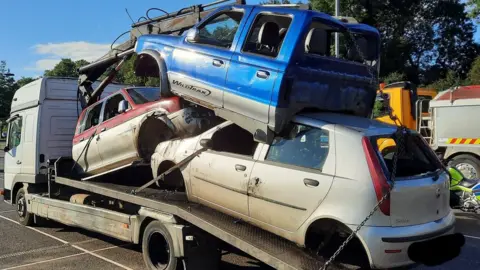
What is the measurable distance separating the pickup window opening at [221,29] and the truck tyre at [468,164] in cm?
759

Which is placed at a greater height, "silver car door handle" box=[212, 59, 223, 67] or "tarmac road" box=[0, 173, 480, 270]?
"silver car door handle" box=[212, 59, 223, 67]


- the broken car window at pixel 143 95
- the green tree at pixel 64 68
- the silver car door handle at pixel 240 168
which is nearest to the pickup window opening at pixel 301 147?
the silver car door handle at pixel 240 168

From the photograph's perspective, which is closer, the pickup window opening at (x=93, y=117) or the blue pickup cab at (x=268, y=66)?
the blue pickup cab at (x=268, y=66)

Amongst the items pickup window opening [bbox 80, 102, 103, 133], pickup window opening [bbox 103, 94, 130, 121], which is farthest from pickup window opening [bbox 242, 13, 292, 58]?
pickup window opening [bbox 80, 102, 103, 133]

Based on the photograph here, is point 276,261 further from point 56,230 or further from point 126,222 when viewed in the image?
point 56,230

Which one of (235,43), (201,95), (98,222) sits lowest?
(98,222)

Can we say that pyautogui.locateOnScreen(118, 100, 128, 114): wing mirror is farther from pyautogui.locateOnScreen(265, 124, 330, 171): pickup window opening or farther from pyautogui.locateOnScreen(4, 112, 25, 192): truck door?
pyautogui.locateOnScreen(4, 112, 25, 192): truck door

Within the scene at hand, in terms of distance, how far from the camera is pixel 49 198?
855 cm

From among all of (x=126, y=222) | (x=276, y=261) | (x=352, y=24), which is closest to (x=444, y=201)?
(x=276, y=261)

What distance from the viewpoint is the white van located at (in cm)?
914

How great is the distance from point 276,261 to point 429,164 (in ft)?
6.13

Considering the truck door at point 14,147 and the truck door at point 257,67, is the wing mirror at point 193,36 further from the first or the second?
the truck door at point 14,147

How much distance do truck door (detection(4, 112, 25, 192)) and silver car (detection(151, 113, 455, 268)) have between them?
5839mm

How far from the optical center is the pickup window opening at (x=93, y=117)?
326 inches
